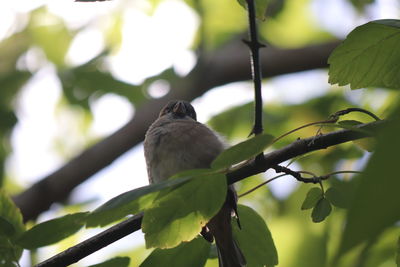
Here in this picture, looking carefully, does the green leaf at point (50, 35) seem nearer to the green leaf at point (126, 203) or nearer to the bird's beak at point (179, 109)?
the bird's beak at point (179, 109)

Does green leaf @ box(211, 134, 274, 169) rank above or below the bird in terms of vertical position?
above

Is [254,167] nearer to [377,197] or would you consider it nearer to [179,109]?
[377,197]

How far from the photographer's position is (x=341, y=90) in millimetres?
5918

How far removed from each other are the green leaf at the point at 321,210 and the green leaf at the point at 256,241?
0.18m

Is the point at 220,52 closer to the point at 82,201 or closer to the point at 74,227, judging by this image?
the point at 82,201

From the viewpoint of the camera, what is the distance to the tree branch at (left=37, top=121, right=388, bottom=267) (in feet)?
6.08

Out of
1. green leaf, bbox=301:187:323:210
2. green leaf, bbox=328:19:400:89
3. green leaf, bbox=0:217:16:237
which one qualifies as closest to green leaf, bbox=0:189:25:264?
green leaf, bbox=0:217:16:237

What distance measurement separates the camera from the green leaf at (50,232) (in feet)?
6.36

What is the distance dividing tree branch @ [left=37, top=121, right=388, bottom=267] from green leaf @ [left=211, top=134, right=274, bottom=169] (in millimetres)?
275

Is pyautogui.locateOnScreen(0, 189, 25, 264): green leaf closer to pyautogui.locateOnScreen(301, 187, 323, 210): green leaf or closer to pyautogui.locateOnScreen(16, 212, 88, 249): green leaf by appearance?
pyautogui.locateOnScreen(16, 212, 88, 249): green leaf

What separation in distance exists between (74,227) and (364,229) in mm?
1458

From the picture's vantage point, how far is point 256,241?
2.22 metres

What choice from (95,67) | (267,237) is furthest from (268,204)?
(267,237)

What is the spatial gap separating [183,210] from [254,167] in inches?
14.1
